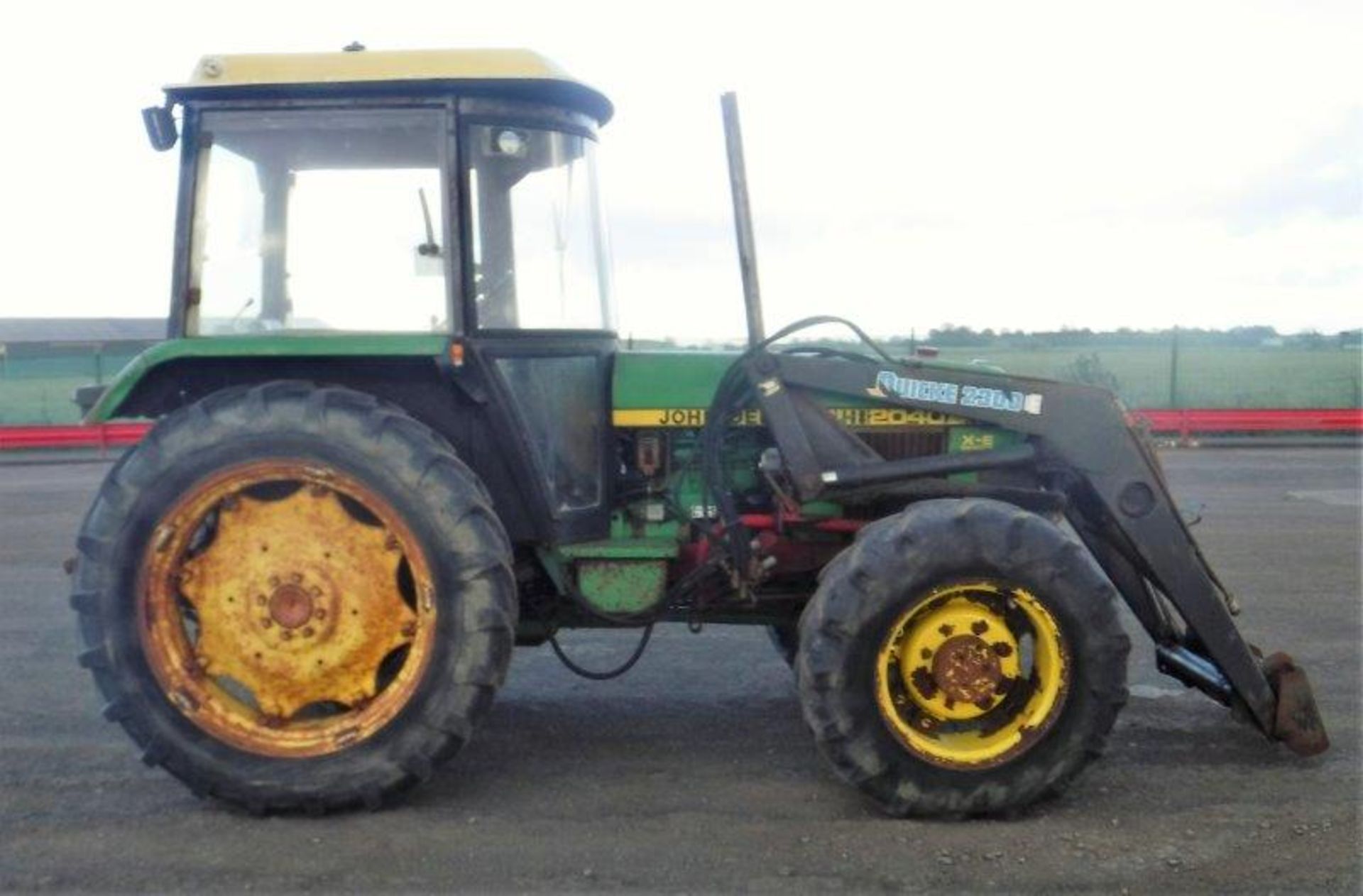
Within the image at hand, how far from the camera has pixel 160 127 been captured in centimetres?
475

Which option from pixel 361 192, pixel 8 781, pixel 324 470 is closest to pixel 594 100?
pixel 361 192

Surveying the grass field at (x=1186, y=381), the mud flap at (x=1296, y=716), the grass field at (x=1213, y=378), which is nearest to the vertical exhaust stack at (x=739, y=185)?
the mud flap at (x=1296, y=716)

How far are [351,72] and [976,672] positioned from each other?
9.65 feet

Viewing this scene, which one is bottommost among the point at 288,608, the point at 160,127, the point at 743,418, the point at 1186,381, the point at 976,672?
the point at 1186,381

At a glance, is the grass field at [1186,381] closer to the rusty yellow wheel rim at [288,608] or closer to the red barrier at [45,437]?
the red barrier at [45,437]

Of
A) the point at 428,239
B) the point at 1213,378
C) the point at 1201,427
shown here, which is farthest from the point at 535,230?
the point at 1213,378

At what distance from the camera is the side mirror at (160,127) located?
4723 millimetres

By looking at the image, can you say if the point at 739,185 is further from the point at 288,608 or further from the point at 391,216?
the point at 288,608

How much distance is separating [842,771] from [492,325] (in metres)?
1.95

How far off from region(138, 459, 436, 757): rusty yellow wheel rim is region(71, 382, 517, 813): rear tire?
0.14 ft

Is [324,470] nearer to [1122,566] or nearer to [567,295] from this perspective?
[567,295]

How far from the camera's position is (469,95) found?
15.9ft

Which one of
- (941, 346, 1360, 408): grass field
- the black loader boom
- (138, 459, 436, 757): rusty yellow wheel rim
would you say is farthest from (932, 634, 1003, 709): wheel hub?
(941, 346, 1360, 408): grass field

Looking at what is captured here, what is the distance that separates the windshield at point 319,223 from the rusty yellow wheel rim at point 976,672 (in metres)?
1.96
